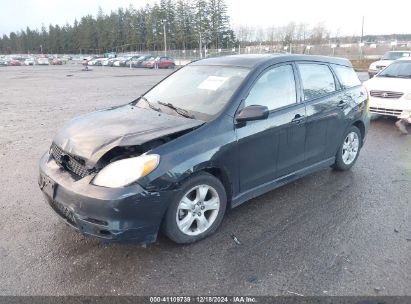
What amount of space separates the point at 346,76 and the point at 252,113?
99.4 inches

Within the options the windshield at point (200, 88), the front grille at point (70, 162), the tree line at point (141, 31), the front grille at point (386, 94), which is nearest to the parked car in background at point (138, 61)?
the tree line at point (141, 31)

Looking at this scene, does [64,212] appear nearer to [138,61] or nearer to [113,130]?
[113,130]

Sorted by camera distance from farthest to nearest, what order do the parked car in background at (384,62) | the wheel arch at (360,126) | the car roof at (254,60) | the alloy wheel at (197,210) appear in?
the parked car in background at (384,62) → the wheel arch at (360,126) → the car roof at (254,60) → the alloy wheel at (197,210)

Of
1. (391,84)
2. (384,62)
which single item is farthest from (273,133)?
(384,62)

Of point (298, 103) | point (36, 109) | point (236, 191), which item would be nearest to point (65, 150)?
point (236, 191)

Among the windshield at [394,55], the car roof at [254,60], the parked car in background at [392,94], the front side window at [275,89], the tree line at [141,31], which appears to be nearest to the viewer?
the front side window at [275,89]

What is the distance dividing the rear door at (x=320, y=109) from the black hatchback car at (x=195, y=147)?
0.02 m

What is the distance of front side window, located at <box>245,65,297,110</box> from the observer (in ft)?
12.6

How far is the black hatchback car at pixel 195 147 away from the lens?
9.68 ft

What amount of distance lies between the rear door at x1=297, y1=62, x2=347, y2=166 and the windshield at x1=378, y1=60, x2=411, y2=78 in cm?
567

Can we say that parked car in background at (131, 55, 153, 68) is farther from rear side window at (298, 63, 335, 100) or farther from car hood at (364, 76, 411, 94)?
rear side window at (298, 63, 335, 100)

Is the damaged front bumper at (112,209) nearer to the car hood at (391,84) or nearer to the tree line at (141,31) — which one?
the car hood at (391,84)

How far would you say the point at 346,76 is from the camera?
527 cm

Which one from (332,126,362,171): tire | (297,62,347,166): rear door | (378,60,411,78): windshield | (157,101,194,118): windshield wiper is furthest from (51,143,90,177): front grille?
(378,60,411,78): windshield
